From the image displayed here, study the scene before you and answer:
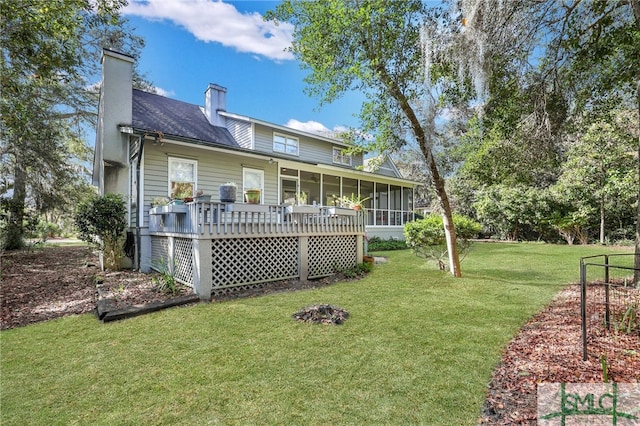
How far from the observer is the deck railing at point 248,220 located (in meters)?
5.63

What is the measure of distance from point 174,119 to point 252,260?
8097mm

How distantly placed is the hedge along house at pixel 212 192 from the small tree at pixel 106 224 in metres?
0.39

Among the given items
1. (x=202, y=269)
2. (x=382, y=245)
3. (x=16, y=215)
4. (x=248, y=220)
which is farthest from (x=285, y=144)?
(x=16, y=215)

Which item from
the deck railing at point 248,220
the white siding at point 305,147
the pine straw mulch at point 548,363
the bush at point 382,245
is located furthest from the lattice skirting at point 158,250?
the bush at point 382,245

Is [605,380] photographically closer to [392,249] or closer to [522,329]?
[522,329]

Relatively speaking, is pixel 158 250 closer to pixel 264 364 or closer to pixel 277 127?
pixel 264 364

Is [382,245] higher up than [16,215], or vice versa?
[16,215]

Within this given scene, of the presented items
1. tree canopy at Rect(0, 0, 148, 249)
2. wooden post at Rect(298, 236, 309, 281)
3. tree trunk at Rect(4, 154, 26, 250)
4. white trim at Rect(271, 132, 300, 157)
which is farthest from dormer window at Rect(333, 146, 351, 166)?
tree trunk at Rect(4, 154, 26, 250)

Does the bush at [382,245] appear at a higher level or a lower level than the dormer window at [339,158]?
lower

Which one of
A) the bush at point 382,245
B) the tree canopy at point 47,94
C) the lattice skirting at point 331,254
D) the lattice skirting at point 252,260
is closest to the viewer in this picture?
the lattice skirting at point 252,260

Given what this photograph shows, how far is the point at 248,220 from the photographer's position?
6.23 metres

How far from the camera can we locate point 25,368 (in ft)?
9.93

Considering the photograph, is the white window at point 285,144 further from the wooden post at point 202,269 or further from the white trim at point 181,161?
the wooden post at point 202,269

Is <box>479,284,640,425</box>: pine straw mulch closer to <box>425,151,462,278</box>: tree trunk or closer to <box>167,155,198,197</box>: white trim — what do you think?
<box>425,151,462,278</box>: tree trunk
